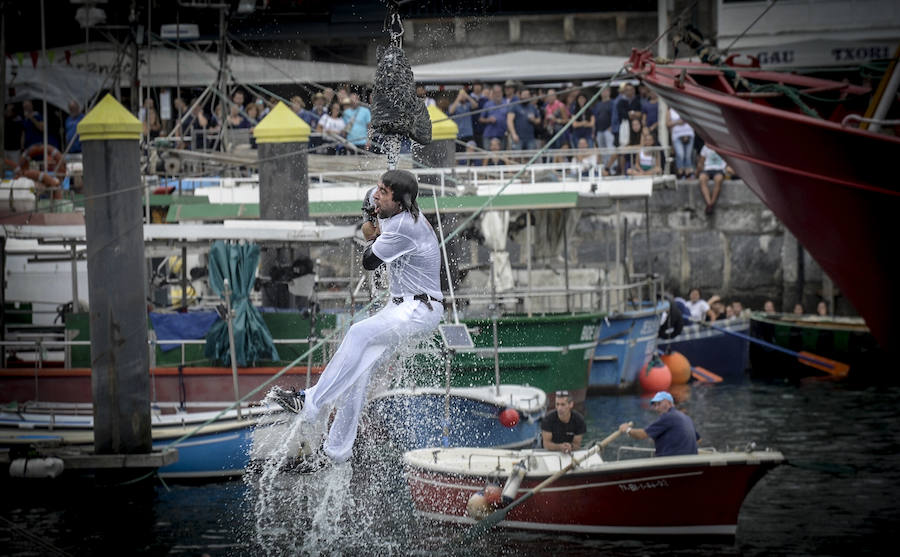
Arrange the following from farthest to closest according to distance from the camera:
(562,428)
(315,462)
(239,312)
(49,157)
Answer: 1. (49,157)
2. (239,312)
3. (562,428)
4. (315,462)

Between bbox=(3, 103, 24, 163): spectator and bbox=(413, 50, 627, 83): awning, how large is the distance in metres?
7.99

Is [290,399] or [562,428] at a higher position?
[290,399]

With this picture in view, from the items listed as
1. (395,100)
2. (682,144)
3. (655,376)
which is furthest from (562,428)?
(682,144)

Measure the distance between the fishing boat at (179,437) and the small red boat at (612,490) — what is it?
2825 millimetres

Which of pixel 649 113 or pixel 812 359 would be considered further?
pixel 812 359

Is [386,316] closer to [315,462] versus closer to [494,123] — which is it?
[315,462]

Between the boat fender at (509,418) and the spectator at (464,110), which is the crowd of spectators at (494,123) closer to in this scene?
the spectator at (464,110)

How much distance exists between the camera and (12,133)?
28.0 metres

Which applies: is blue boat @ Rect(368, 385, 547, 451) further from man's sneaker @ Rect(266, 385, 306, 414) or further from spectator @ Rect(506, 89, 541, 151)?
spectator @ Rect(506, 89, 541, 151)

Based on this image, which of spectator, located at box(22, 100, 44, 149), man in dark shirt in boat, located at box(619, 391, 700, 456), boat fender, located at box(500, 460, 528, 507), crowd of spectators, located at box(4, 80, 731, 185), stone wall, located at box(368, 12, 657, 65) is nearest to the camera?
Answer: boat fender, located at box(500, 460, 528, 507)

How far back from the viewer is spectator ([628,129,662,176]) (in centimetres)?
2683

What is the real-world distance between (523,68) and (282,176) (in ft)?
39.5

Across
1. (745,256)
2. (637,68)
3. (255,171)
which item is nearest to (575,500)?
(637,68)

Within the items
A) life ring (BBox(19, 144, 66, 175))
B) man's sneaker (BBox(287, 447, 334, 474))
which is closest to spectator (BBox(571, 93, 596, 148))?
life ring (BBox(19, 144, 66, 175))
